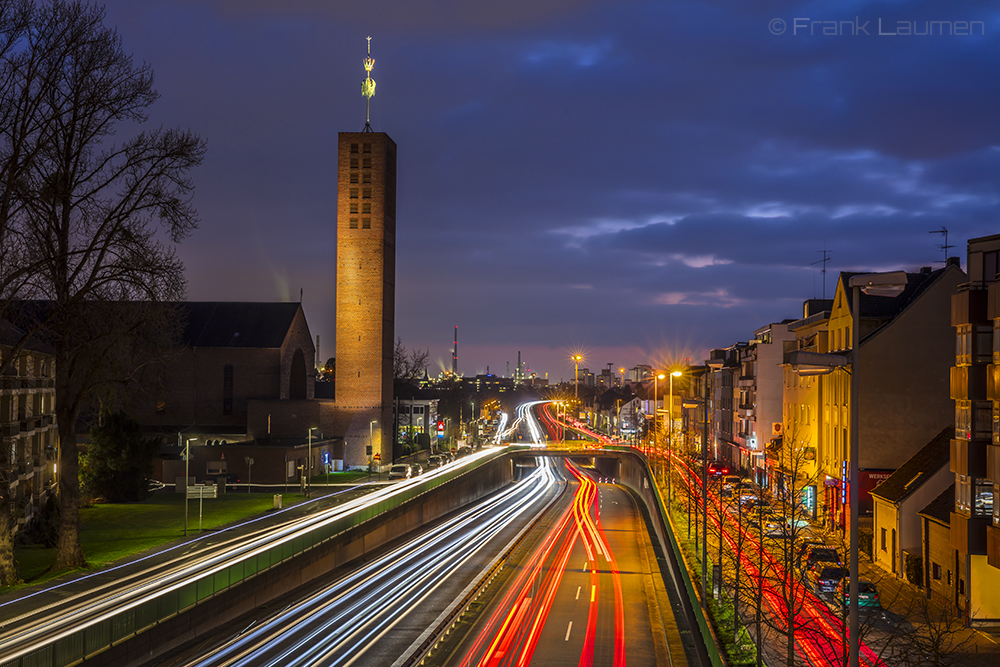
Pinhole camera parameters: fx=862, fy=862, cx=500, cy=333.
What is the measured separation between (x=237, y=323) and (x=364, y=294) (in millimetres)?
20216

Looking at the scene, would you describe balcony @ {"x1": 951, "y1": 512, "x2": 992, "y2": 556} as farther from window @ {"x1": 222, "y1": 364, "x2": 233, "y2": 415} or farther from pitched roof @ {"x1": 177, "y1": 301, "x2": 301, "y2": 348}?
window @ {"x1": 222, "y1": 364, "x2": 233, "y2": 415}

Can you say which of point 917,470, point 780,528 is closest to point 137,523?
point 780,528

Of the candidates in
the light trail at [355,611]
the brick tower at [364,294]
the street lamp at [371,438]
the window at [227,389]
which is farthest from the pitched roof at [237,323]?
the light trail at [355,611]

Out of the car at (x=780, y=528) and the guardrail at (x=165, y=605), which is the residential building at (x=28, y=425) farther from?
the car at (x=780, y=528)

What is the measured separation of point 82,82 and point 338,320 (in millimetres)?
Answer: 57351

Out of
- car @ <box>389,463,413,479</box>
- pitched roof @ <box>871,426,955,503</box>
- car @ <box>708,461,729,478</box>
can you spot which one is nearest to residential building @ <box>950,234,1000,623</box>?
pitched roof @ <box>871,426,955,503</box>

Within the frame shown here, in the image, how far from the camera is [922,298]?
174 feet

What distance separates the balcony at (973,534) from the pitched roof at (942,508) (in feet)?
15.7

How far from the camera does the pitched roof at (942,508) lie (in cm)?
3950

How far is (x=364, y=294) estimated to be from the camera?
292ft

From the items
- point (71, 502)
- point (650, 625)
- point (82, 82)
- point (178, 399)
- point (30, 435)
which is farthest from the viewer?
point (178, 399)

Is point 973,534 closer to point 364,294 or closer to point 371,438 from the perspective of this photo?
point 371,438

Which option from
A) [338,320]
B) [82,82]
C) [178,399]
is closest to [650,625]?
[82,82]

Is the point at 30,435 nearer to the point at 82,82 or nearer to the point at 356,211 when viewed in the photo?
the point at 82,82
